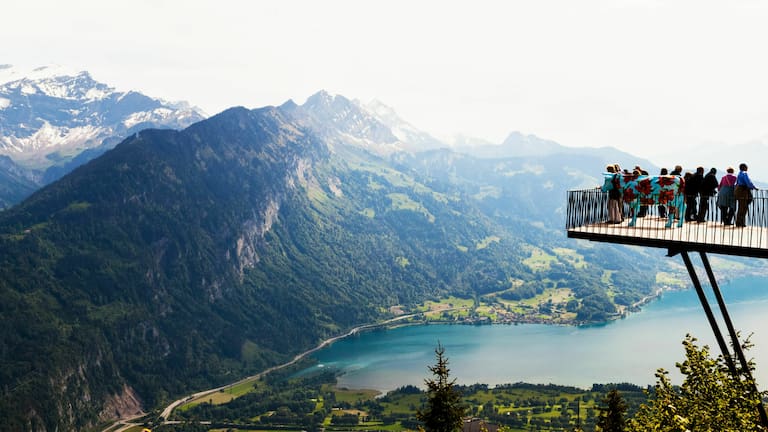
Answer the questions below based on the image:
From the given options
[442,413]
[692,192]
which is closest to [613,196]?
[692,192]

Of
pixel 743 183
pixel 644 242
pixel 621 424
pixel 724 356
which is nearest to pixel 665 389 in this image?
pixel 724 356

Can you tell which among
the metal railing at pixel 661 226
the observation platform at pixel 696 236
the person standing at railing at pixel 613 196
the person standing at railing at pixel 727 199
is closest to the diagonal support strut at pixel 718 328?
the observation platform at pixel 696 236

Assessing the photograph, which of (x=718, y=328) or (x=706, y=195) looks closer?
(x=718, y=328)

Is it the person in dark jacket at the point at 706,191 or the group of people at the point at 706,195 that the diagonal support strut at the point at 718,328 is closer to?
the group of people at the point at 706,195

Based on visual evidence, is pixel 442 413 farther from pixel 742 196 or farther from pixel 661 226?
pixel 742 196

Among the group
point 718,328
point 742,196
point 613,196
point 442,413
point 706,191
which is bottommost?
point 442,413
